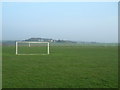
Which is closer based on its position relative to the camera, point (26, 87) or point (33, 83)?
point (26, 87)

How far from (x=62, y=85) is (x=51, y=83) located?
50 cm

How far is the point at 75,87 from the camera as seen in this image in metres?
7.47

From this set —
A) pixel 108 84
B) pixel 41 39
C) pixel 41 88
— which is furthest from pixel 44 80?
pixel 41 39

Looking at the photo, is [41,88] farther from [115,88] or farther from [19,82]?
[115,88]

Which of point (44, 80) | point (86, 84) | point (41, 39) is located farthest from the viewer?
point (41, 39)

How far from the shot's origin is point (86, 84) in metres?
7.92

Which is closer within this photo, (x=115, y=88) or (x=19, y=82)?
(x=115, y=88)

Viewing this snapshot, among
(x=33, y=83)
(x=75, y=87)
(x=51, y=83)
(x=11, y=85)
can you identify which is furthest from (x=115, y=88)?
(x=11, y=85)

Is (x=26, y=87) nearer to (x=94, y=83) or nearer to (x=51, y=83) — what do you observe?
(x=51, y=83)

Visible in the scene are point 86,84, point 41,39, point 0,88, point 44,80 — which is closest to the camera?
point 0,88

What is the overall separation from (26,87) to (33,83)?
696mm

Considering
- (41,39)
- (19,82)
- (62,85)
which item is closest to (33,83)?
(19,82)

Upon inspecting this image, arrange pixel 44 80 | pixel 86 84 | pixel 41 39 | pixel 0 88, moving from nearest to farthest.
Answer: pixel 0 88 → pixel 86 84 → pixel 44 80 → pixel 41 39

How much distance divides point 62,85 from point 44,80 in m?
1.15
